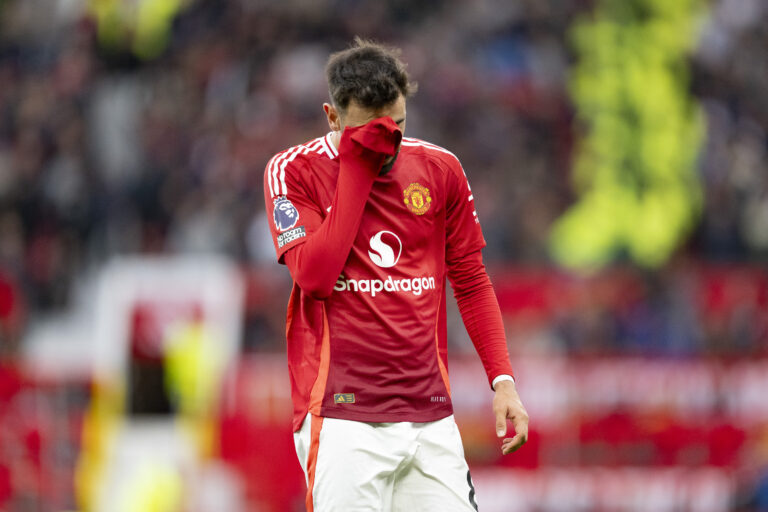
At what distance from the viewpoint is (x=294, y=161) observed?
3162 mm

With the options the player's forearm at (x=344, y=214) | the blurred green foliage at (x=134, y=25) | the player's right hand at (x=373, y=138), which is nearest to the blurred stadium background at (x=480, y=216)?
the blurred green foliage at (x=134, y=25)

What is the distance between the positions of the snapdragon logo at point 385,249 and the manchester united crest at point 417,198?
0.10 metres

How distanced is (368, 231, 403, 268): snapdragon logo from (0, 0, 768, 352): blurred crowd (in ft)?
15.7

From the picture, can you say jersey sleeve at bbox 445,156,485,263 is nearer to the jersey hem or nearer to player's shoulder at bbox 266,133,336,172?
player's shoulder at bbox 266,133,336,172

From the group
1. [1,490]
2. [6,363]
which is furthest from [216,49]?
[1,490]

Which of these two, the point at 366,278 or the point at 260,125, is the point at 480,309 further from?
the point at 260,125

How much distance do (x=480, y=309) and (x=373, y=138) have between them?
27.6 inches

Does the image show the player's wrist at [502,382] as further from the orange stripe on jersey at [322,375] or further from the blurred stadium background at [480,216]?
the blurred stadium background at [480,216]

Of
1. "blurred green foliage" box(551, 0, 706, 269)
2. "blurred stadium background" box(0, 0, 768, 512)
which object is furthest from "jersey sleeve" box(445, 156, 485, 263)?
"blurred green foliage" box(551, 0, 706, 269)

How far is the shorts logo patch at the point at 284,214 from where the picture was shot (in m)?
3.06

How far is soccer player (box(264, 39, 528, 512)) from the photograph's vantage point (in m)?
2.95

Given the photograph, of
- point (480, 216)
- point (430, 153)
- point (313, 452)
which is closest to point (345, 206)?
point (430, 153)

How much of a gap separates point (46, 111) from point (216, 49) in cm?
182

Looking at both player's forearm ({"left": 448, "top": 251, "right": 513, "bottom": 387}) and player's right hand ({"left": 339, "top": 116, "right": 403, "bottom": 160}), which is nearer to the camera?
player's right hand ({"left": 339, "top": 116, "right": 403, "bottom": 160})
